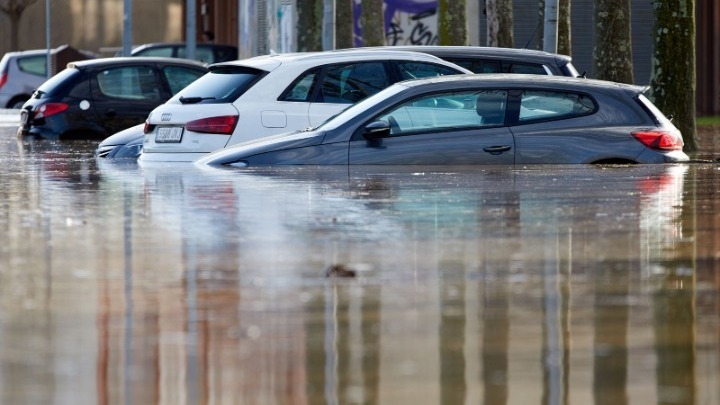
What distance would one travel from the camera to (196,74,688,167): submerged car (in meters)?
16.7

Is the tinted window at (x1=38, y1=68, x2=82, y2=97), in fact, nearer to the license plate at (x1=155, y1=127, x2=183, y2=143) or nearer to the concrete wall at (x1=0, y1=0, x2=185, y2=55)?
the license plate at (x1=155, y1=127, x2=183, y2=143)

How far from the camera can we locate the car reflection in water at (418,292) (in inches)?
266

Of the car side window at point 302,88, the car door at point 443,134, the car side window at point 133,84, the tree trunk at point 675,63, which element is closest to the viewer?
the car door at point 443,134

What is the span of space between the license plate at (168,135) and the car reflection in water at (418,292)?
3.94 meters

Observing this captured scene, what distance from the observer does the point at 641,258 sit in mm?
10320

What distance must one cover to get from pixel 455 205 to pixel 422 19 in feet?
122

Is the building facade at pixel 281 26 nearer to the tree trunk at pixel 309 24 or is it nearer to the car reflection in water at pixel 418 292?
the tree trunk at pixel 309 24

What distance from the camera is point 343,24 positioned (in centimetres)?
4047

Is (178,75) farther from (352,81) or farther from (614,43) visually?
(352,81)

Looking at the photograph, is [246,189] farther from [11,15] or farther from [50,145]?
[11,15]

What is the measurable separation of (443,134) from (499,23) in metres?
18.3

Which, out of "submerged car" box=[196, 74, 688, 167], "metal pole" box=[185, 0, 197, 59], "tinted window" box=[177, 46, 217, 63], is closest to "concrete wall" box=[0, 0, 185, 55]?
"tinted window" box=[177, 46, 217, 63]

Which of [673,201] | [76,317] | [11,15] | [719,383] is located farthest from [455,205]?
[11,15]

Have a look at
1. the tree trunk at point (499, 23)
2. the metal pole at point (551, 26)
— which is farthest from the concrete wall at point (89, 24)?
the metal pole at point (551, 26)
